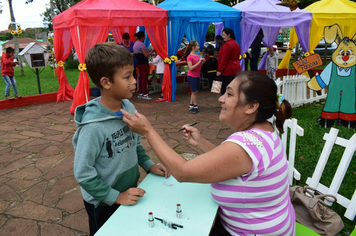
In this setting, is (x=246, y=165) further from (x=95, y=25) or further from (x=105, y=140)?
(x=95, y=25)

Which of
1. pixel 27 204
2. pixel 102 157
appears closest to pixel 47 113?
pixel 27 204

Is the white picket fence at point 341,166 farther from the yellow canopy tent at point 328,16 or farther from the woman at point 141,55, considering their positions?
the yellow canopy tent at point 328,16

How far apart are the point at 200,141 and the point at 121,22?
6.21 meters

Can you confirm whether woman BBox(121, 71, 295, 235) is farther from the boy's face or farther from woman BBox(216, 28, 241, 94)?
woman BBox(216, 28, 241, 94)

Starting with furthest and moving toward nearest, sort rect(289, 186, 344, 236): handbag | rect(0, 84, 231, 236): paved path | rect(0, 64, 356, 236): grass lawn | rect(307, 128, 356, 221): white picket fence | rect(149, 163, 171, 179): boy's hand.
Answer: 1. rect(0, 64, 356, 236): grass lawn
2. rect(0, 84, 231, 236): paved path
3. rect(307, 128, 356, 221): white picket fence
4. rect(289, 186, 344, 236): handbag
5. rect(149, 163, 171, 179): boy's hand

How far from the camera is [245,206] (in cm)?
133

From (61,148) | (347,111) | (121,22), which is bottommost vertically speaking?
(61,148)

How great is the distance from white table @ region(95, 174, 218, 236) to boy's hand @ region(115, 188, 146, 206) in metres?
0.03

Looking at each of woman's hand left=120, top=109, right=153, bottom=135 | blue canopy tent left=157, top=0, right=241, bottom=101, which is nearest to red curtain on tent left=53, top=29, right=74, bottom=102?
blue canopy tent left=157, top=0, right=241, bottom=101

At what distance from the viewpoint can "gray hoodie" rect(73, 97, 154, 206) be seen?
1424mm

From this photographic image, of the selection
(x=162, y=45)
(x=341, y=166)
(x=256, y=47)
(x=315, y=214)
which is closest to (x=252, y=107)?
(x=315, y=214)

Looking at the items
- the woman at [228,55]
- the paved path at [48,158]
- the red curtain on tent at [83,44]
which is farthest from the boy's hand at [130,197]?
the red curtain on tent at [83,44]

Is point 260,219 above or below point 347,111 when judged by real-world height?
above

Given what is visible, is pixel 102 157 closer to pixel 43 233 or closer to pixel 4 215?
pixel 43 233
